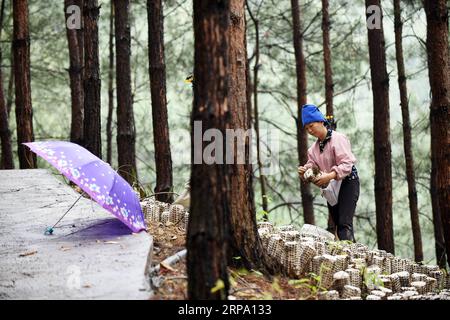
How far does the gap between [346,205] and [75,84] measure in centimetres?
723

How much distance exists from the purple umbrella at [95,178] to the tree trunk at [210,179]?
4.70 ft

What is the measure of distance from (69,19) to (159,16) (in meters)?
4.62

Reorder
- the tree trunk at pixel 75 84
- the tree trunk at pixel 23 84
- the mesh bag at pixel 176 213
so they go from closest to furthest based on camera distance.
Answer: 1. the mesh bag at pixel 176 213
2. the tree trunk at pixel 23 84
3. the tree trunk at pixel 75 84

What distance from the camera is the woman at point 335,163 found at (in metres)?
6.31

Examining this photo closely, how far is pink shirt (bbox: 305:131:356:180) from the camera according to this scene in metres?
6.30

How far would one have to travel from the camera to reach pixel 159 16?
27.1 feet

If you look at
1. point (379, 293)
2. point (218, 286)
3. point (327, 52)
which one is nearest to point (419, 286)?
point (379, 293)

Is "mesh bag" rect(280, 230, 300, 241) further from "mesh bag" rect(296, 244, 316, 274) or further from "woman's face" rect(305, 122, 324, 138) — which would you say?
"woman's face" rect(305, 122, 324, 138)

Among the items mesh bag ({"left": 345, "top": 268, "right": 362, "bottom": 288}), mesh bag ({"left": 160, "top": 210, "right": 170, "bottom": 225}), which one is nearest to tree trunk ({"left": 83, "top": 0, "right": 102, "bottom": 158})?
mesh bag ({"left": 160, "top": 210, "right": 170, "bottom": 225})

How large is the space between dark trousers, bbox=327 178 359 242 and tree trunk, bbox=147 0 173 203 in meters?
2.50

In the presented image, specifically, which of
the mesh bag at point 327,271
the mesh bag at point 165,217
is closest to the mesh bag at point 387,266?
the mesh bag at point 327,271

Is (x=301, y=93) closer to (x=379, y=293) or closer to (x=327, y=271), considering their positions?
(x=327, y=271)

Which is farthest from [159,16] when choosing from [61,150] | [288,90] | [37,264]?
[288,90]

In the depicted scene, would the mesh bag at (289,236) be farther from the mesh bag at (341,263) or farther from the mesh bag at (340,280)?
the mesh bag at (340,280)
